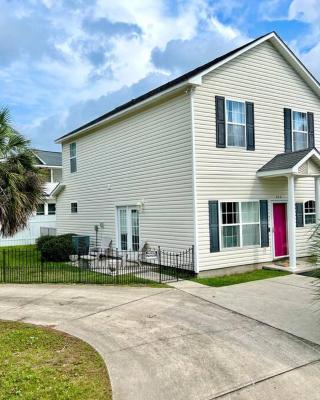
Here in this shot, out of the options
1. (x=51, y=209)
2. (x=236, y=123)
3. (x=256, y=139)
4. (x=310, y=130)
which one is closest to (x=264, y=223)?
(x=256, y=139)

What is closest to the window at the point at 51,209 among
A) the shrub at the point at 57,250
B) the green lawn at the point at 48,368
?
the shrub at the point at 57,250

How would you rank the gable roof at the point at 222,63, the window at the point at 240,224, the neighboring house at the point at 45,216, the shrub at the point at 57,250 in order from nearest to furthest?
the gable roof at the point at 222,63 → the window at the point at 240,224 → the shrub at the point at 57,250 → the neighboring house at the point at 45,216

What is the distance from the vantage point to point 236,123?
14422 mm

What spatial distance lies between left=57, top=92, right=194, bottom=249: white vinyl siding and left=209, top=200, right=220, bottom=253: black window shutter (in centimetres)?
70

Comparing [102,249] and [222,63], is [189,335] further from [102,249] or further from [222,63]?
[102,249]

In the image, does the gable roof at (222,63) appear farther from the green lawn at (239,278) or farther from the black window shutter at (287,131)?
the green lawn at (239,278)

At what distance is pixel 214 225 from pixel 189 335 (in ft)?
20.9

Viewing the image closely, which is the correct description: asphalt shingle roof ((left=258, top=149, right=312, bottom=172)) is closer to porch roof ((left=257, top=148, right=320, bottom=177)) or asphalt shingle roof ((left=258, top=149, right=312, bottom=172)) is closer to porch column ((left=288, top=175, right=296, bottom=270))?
porch roof ((left=257, top=148, right=320, bottom=177))

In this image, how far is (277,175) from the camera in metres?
14.2

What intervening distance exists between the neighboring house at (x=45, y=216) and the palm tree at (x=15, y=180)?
12.9 metres

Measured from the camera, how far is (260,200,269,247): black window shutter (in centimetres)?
1487

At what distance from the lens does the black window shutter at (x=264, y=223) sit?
48.8 ft

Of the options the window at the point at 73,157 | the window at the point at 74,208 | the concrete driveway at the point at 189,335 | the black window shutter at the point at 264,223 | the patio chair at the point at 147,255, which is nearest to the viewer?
the concrete driveway at the point at 189,335

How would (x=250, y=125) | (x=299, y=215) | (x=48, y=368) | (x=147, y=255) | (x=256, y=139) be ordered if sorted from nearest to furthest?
(x=48, y=368), (x=250, y=125), (x=256, y=139), (x=147, y=255), (x=299, y=215)
